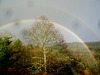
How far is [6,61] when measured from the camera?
8258 millimetres

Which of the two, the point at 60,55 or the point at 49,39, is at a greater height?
the point at 49,39

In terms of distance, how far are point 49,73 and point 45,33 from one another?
4.24 metres

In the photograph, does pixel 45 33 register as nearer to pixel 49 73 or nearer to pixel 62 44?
pixel 62 44

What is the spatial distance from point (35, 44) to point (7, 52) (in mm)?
3609

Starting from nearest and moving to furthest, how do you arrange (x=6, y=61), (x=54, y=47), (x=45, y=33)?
(x=54, y=47) < (x=45, y=33) < (x=6, y=61)

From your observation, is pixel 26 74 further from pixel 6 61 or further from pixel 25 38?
pixel 25 38

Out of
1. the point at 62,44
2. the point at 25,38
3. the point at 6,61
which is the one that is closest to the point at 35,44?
the point at 25,38

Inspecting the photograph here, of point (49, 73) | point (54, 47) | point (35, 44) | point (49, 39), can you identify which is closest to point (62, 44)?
point (54, 47)

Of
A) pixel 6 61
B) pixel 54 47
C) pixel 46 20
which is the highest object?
pixel 46 20

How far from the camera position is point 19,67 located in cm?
848

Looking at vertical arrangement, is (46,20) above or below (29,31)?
above

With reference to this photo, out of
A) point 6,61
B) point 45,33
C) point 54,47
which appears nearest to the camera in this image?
point 54,47

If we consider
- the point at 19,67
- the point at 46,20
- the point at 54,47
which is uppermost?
the point at 46,20

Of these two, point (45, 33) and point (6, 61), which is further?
point (6, 61)
